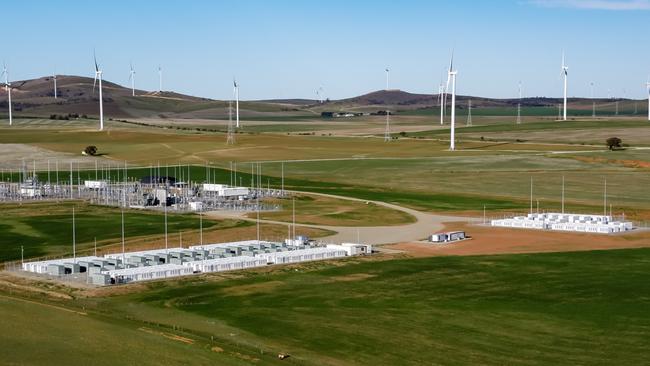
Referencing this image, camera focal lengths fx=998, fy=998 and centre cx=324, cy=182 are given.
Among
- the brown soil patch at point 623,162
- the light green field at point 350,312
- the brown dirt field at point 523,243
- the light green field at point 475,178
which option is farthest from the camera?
the brown soil patch at point 623,162

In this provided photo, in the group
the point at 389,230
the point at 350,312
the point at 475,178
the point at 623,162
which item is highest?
the point at 623,162

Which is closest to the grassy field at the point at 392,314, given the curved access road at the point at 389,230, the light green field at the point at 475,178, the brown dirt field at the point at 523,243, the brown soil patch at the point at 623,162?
the brown dirt field at the point at 523,243

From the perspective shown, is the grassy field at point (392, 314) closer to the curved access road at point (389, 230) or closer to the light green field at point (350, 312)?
the light green field at point (350, 312)

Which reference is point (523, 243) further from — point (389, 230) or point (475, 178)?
point (475, 178)

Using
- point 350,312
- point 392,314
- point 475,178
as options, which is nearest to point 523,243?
point 392,314

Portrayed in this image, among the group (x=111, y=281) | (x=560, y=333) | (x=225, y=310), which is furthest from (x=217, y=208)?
(x=560, y=333)

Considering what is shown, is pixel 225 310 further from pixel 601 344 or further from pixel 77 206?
pixel 77 206
